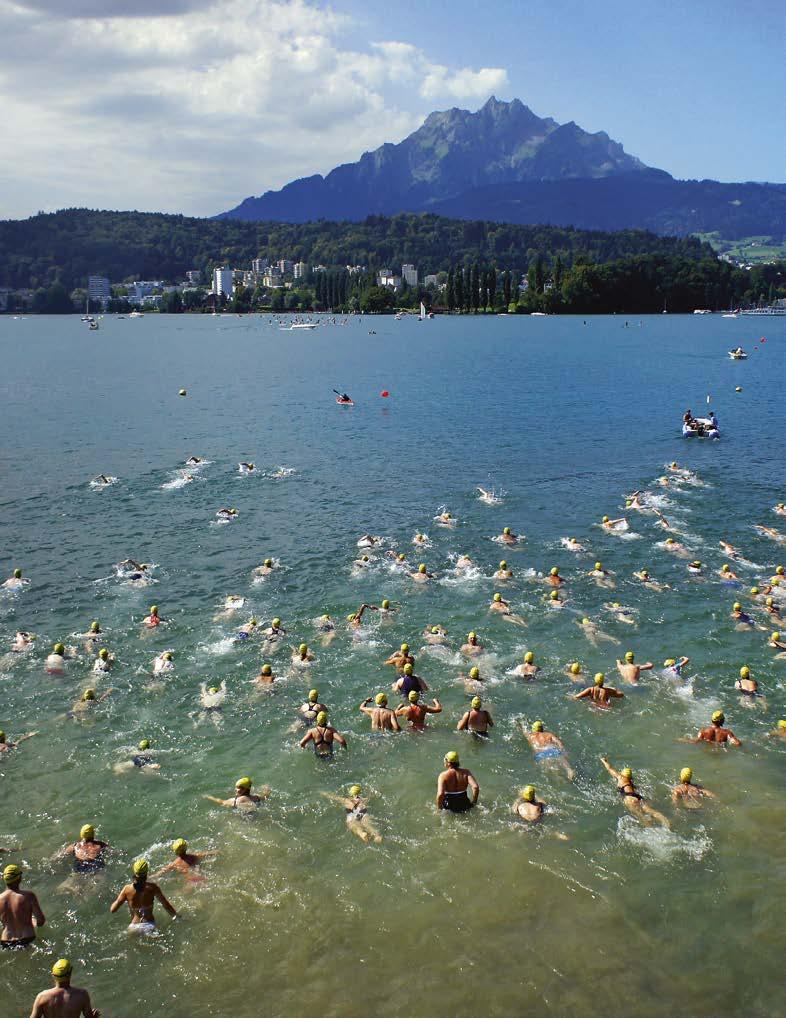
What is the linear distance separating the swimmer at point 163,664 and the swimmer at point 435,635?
9.52m

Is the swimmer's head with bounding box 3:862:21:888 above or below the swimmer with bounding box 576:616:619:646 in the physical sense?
above

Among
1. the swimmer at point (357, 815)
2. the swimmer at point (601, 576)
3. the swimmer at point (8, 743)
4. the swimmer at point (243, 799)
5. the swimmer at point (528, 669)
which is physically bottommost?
the swimmer at point (357, 815)

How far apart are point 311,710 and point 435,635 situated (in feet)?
23.2

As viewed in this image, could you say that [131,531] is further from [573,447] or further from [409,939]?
[573,447]

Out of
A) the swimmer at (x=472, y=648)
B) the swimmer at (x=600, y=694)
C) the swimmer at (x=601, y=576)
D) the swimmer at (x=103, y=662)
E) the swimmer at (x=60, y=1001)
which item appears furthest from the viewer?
the swimmer at (x=601, y=576)

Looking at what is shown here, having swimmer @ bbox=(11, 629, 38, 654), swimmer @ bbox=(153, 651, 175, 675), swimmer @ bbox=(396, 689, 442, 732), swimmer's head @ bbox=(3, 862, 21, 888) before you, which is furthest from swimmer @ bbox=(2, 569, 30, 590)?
swimmer's head @ bbox=(3, 862, 21, 888)

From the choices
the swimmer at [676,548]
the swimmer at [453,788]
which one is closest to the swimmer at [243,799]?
the swimmer at [453,788]

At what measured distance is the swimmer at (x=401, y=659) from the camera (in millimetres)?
28031

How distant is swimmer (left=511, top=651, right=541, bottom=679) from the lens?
89.9 ft

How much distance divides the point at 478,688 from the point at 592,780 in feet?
19.4

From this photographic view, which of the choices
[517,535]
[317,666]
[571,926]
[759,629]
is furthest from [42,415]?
[571,926]

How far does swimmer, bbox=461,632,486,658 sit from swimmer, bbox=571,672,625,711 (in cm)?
435

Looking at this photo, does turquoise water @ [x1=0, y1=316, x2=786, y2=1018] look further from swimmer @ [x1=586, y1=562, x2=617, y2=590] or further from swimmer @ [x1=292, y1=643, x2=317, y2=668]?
swimmer @ [x1=586, y1=562, x2=617, y2=590]

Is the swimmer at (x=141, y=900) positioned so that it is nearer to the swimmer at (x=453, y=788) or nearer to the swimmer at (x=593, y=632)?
the swimmer at (x=453, y=788)
